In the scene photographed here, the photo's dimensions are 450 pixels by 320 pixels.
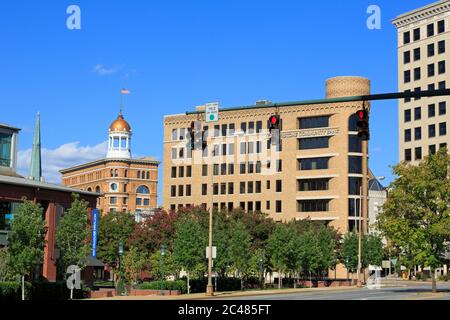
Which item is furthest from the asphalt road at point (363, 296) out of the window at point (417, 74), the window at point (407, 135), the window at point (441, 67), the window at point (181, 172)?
the window at point (181, 172)

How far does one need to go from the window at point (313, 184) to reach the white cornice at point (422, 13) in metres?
33.2

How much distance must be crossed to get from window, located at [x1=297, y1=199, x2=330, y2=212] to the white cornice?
119ft

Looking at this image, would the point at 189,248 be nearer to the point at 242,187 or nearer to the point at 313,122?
the point at 313,122

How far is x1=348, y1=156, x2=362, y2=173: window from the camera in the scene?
386 ft

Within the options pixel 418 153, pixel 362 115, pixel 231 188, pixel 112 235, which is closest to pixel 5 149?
pixel 112 235

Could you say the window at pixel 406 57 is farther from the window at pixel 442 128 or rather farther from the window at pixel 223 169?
the window at pixel 223 169

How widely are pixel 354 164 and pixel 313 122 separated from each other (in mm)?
10183

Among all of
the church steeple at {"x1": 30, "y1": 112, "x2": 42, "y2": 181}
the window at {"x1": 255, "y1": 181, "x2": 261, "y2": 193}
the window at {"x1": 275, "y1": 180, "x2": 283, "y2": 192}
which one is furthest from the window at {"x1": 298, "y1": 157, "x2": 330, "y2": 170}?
the church steeple at {"x1": 30, "y1": 112, "x2": 42, "y2": 181}

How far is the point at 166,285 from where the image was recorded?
54.8 meters

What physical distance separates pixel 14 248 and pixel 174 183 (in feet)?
309

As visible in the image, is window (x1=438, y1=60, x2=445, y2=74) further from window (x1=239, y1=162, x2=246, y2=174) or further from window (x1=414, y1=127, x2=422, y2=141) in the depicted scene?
window (x1=239, y1=162, x2=246, y2=174)

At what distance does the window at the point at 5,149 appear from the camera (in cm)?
6100
